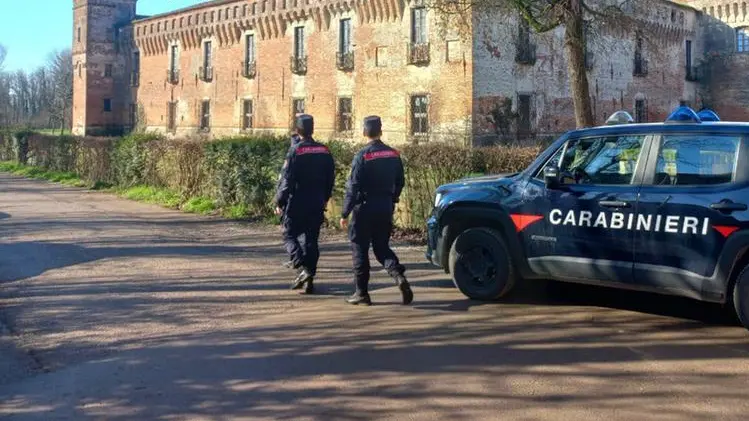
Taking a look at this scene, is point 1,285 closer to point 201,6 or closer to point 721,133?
point 721,133

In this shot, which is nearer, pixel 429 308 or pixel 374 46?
pixel 429 308

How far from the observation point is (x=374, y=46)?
3728cm

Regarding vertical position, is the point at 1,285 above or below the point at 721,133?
below

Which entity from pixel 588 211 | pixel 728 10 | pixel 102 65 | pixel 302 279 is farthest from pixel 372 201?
pixel 102 65

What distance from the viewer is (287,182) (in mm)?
8812

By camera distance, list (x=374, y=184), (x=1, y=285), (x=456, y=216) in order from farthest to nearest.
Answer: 1. (x=1, y=285)
2. (x=456, y=216)
3. (x=374, y=184)

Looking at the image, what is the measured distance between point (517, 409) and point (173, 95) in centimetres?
4987

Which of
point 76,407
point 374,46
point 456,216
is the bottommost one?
point 76,407

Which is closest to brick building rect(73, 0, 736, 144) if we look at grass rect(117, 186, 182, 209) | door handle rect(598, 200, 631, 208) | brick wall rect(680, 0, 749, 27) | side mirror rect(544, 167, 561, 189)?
brick wall rect(680, 0, 749, 27)

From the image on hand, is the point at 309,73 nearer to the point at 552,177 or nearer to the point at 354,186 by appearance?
the point at 354,186

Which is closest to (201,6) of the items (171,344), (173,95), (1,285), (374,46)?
(173,95)

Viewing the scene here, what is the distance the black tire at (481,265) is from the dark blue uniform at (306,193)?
152 cm

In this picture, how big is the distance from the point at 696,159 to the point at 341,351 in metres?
3.35

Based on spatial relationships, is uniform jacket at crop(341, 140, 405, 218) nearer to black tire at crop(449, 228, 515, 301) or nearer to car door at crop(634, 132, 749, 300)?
black tire at crop(449, 228, 515, 301)
